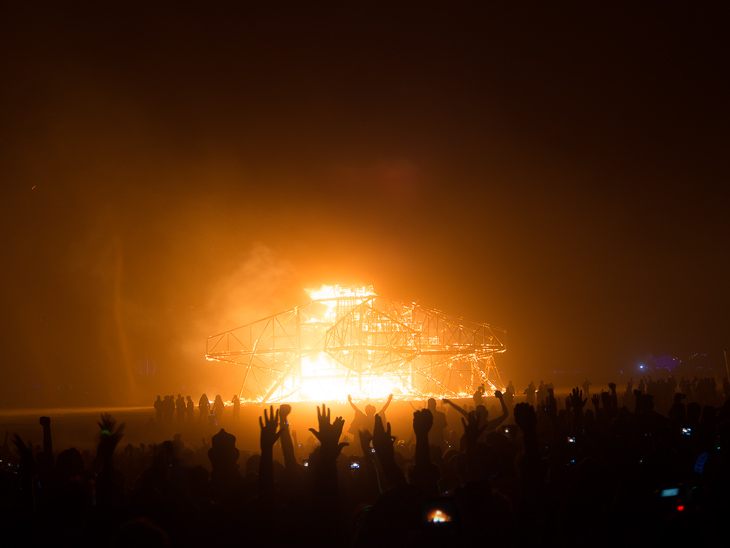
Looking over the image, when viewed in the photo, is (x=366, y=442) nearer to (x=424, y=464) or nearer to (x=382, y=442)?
(x=382, y=442)

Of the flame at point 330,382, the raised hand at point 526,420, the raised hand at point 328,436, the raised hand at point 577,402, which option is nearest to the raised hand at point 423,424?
the raised hand at point 328,436

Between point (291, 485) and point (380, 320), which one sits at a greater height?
point (380, 320)

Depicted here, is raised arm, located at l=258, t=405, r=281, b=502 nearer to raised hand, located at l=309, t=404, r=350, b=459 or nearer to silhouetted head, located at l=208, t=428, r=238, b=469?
raised hand, located at l=309, t=404, r=350, b=459

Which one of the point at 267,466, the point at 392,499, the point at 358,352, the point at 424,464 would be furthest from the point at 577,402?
the point at 358,352

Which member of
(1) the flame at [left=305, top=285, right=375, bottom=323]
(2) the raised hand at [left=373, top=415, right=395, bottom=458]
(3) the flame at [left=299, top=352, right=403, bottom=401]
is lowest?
(3) the flame at [left=299, top=352, right=403, bottom=401]

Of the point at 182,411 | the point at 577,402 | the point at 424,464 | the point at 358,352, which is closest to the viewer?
the point at 424,464

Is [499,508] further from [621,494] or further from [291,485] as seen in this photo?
[291,485]

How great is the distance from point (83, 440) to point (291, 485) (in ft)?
52.3

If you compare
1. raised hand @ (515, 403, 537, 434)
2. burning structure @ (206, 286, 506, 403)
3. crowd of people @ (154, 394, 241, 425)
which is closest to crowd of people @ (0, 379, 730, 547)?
raised hand @ (515, 403, 537, 434)

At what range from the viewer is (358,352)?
1676 inches

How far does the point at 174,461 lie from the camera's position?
5.88 m

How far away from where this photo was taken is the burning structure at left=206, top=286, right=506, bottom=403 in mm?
42375

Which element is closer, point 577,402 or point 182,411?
point 577,402

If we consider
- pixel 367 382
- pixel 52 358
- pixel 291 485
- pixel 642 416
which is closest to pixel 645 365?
pixel 367 382
